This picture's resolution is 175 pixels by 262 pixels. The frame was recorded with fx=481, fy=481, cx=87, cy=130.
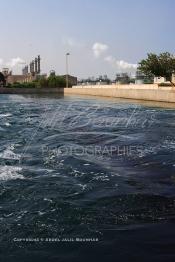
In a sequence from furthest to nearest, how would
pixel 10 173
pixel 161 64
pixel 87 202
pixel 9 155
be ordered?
1. pixel 161 64
2. pixel 9 155
3. pixel 10 173
4. pixel 87 202

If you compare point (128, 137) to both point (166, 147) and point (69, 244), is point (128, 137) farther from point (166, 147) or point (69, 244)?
point (69, 244)

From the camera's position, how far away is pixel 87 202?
1065 cm

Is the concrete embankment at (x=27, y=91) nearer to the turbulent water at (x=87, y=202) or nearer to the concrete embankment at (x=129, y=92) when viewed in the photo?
the concrete embankment at (x=129, y=92)

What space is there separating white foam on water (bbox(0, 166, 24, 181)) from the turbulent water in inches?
1.1

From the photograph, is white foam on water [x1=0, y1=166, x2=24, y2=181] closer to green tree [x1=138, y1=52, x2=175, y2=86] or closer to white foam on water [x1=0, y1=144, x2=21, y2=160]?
white foam on water [x1=0, y1=144, x2=21, y2=160]

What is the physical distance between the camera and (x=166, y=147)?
63.0 ft

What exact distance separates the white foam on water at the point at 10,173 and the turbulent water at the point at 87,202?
0.09ft

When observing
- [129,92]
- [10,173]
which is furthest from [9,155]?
[129,92]

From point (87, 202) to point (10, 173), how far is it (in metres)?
3.68

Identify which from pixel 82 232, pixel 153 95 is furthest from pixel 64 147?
pixel 153 95

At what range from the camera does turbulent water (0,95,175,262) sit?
8055mm

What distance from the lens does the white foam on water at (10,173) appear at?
515 inches

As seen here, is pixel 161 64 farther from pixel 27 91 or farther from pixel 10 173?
pixel 27 91

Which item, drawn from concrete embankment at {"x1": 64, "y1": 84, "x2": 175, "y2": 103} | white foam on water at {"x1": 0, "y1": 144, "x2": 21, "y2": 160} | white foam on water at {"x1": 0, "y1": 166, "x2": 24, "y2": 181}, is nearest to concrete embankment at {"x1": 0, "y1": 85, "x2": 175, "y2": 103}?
concrete embankment at {"x1": 64, "y1": 84, "x2": 175, "y2": 103}
